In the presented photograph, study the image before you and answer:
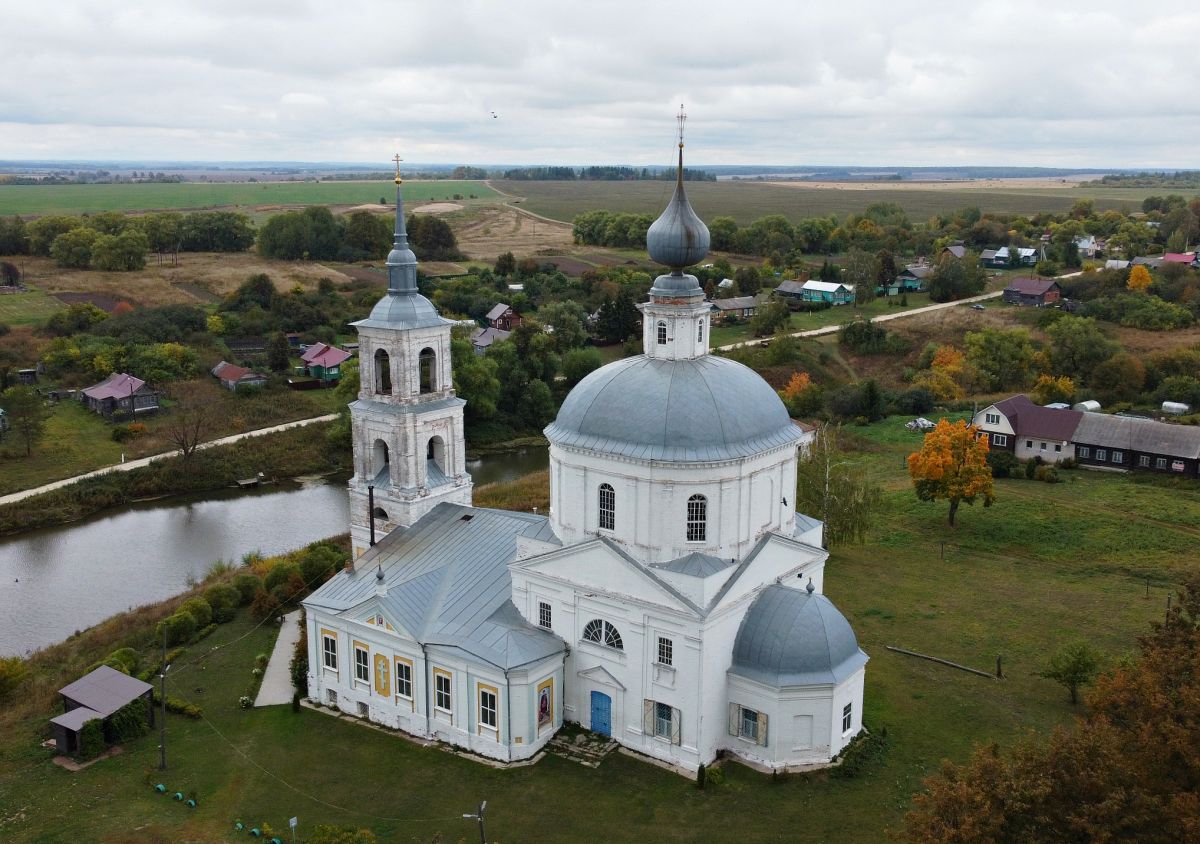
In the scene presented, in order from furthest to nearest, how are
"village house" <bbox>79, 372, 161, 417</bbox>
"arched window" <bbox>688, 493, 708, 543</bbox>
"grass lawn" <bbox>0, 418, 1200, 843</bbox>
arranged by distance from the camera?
"village house" <bbox>79, 372, 161, 417</bbox>
"arched window" <bbox>688, 493, 708, 543</bbox>
"grass lawn" <bbox>0, 418, 1200, 843</bbox>

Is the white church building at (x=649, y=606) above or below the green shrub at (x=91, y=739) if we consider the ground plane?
above

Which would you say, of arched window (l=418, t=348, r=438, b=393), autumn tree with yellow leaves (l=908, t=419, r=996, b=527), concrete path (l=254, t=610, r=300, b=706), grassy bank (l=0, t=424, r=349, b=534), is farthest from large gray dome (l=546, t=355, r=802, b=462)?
grassy bank (l=0, t=424, r=349, b=534)

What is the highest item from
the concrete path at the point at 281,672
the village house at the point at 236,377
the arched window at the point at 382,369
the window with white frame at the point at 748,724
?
the arched window at the point at 382,369

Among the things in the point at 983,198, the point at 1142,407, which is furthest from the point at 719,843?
the point at 983,198

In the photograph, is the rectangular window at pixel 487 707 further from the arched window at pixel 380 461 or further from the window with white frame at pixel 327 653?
the arched window at pixel 380 461

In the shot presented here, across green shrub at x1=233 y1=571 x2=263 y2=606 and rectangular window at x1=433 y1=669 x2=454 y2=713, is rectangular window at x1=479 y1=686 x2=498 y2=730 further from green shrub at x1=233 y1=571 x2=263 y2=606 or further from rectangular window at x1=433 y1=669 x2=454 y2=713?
green shrub at x1=233 y1=571 x2=263 y2=606

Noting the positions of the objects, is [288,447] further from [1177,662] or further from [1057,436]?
[1177,662]

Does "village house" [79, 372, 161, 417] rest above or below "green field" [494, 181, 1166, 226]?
below

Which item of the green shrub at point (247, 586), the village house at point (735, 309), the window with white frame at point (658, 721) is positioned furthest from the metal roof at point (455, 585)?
the village house at point (735, 309)
